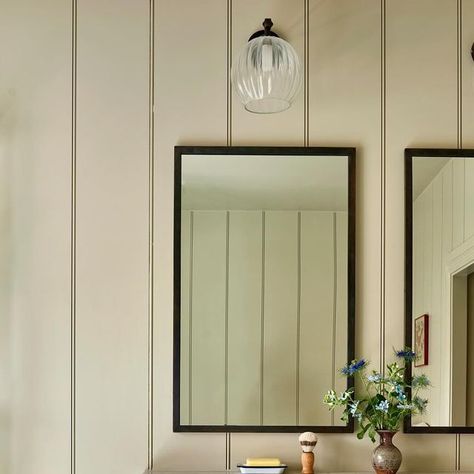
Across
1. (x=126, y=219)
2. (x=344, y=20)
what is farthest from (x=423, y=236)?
(x=126, y=219)

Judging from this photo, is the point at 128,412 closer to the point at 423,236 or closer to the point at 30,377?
the point at 30,377

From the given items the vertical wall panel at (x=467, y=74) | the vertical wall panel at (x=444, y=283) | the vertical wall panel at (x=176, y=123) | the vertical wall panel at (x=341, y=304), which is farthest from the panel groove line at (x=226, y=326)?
the vertical wall panel at (x=467, y=74)

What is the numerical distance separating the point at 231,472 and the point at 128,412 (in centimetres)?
38

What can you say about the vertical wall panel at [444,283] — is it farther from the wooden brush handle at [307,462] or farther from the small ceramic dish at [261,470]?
the small ceramic dish at [261,470]

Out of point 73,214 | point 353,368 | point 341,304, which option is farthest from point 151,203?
point 353,368

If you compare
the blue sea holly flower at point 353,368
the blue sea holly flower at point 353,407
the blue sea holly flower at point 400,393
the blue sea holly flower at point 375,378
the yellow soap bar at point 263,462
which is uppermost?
the blue sea holly flower at point 353,368

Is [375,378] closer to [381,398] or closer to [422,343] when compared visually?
[381,398]

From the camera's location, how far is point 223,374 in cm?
276

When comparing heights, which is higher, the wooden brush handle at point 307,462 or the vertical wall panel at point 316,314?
the vertical wall panel at point 316,314

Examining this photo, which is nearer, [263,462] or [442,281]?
[263,462]

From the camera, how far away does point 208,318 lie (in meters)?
2.77

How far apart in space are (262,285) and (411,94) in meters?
0.80

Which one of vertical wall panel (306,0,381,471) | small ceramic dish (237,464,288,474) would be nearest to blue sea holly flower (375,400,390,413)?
vertical wall panel (306,0,381,471)

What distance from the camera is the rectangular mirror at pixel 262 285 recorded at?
109 inches
